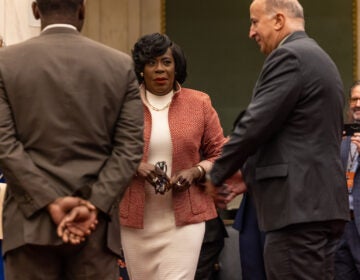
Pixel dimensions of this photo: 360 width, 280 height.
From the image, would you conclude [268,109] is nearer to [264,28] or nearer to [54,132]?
[264,28]

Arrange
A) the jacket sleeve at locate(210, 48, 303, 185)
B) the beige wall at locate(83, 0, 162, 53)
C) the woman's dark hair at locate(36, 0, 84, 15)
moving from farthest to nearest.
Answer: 1. the beige wall at locate(83, 0, 162, 53)
2. the jacket sleeve at locate(210, 48, 303, 185)
3. the woman's dark hair at locate(36, 0, 84, 15)

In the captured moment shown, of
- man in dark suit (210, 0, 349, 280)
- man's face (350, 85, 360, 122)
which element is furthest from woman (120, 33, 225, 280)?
man's face (350, 85, 360, 122)

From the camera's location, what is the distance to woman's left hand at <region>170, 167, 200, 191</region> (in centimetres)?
561

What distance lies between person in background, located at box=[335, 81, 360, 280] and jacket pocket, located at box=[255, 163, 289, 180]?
2014 millimetres

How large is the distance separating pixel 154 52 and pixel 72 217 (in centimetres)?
189

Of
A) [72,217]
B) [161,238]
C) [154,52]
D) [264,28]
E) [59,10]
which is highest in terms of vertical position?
[59,10]

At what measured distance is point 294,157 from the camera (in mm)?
4637

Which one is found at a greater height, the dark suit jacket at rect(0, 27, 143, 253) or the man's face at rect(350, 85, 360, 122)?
the dark suit jacket at rect(0, 27, 143, 253)

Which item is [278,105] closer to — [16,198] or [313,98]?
[313,98]

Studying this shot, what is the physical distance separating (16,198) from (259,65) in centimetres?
557

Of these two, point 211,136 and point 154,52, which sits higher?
point 154,52

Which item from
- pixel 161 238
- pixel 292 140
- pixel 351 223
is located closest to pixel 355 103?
pixel 351 223

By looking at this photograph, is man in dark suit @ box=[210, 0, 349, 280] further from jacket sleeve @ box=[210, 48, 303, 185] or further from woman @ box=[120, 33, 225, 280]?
woman @ box=[120, 33, 225, 280]

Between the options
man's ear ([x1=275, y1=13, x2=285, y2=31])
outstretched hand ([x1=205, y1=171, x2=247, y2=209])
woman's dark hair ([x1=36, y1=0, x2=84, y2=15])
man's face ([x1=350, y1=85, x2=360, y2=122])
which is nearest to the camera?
woman's dark hair ([x1=36, y1=0, x2=84, y2=15])
